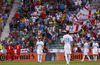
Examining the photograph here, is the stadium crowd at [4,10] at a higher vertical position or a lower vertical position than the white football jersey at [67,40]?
higher

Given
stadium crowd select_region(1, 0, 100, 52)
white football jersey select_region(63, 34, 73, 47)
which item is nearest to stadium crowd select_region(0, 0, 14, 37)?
stadium crowd select_region(1, 0, 100, 52)

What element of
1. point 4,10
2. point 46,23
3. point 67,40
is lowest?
point 67,40

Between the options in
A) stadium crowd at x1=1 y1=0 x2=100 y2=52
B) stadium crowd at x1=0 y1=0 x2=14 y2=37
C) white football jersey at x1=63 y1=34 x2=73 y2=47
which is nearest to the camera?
white football jersey at x1=63 y1=34 x2=73 y2=47

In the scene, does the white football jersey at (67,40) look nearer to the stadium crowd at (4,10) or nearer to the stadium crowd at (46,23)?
the stadium crowd at (46,23)

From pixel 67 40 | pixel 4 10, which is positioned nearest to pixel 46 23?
pixel 4 10

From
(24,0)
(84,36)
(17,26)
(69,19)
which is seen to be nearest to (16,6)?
(24,0)

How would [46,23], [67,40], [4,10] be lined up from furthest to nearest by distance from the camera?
[4,10] < [46,23] < [67,40]

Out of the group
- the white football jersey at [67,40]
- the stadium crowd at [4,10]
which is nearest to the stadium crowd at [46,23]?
the stadium crowd at [4,10]

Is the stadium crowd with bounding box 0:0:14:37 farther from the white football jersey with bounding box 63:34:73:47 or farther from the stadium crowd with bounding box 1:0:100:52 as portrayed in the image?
the white football jersey with bounding box 63:34:73:47

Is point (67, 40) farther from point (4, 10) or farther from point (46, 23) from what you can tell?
point (4, 10)

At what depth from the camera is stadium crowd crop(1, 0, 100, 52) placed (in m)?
32.9

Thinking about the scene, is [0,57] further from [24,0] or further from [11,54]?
[24,0]

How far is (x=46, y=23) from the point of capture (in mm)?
34375

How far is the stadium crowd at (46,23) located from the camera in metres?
32.9
